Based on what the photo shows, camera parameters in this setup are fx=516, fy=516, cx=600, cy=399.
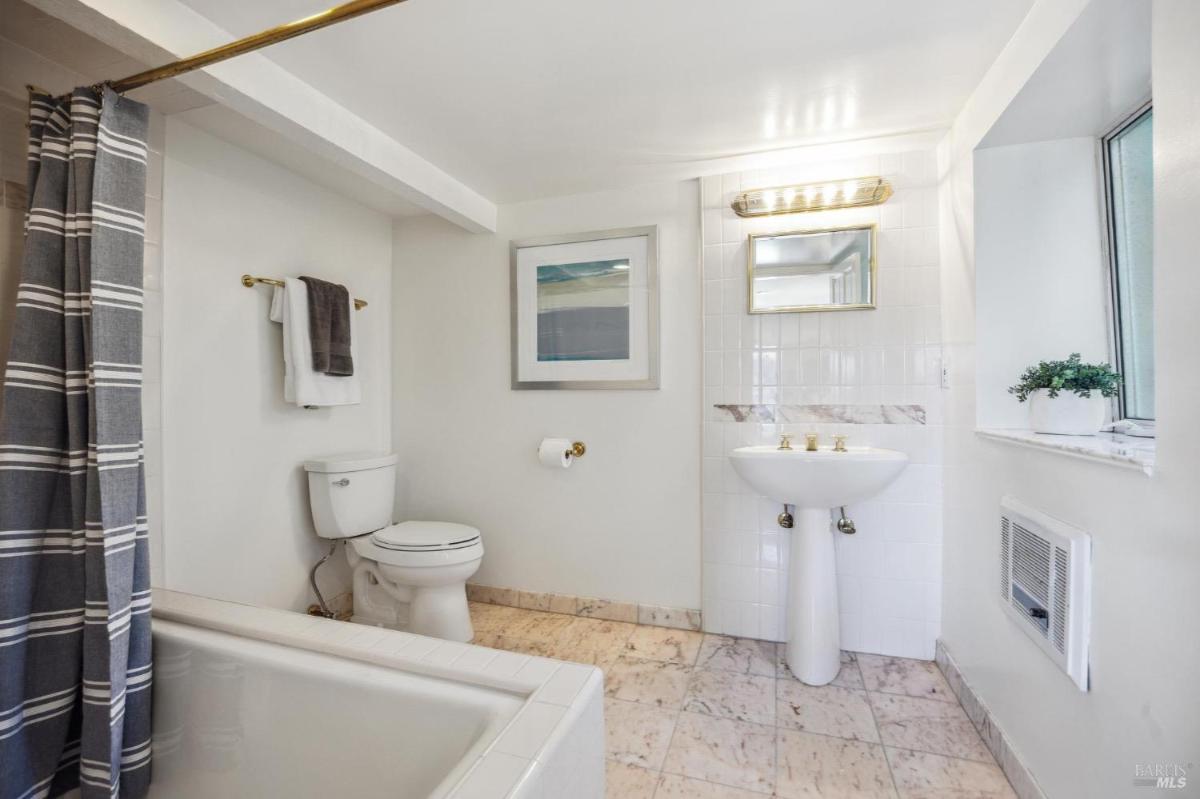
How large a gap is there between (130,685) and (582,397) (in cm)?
175

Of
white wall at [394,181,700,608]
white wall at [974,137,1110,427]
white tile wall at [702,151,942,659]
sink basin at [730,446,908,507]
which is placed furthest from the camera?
white wall at [394,181,700,608]

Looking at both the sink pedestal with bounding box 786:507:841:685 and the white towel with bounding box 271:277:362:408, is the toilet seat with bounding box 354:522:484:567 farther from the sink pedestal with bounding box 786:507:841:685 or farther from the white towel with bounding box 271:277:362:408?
the sink pedestal with bounding box 786:507:841:685

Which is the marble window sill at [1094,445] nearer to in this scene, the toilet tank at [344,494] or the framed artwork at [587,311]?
the framed artwork at [587,311]

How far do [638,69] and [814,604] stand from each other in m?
1.89

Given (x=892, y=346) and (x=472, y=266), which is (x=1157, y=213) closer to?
(x=892, y=346)

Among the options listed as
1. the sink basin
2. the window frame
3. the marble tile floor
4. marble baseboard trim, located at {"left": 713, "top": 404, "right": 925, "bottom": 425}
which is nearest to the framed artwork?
marble baseboard trim, located at {"left": 713, "top": 404, "right": 925, "bottom": 425}

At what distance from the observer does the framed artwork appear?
2359 millimetres

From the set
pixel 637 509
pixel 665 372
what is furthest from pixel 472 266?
pixel 637 509

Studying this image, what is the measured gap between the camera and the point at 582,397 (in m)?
2.46

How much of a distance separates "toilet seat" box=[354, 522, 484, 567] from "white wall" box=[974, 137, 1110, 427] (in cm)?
192

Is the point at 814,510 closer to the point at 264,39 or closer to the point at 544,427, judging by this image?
the point at 544,427

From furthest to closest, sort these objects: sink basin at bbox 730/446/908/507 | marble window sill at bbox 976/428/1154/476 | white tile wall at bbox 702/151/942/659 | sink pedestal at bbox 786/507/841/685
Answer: white tile wall at bbox 702/151/942/659 < sink pedestal at bbox 786/507/841/685 < sink basin at bbox 730/446/908/507 < marble window sill at bbox 976/428/1154/476

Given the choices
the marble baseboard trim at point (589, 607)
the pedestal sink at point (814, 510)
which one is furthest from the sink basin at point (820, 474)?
the marble baseboard trim at point (589, 607)

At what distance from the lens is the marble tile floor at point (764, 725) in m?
1.41
